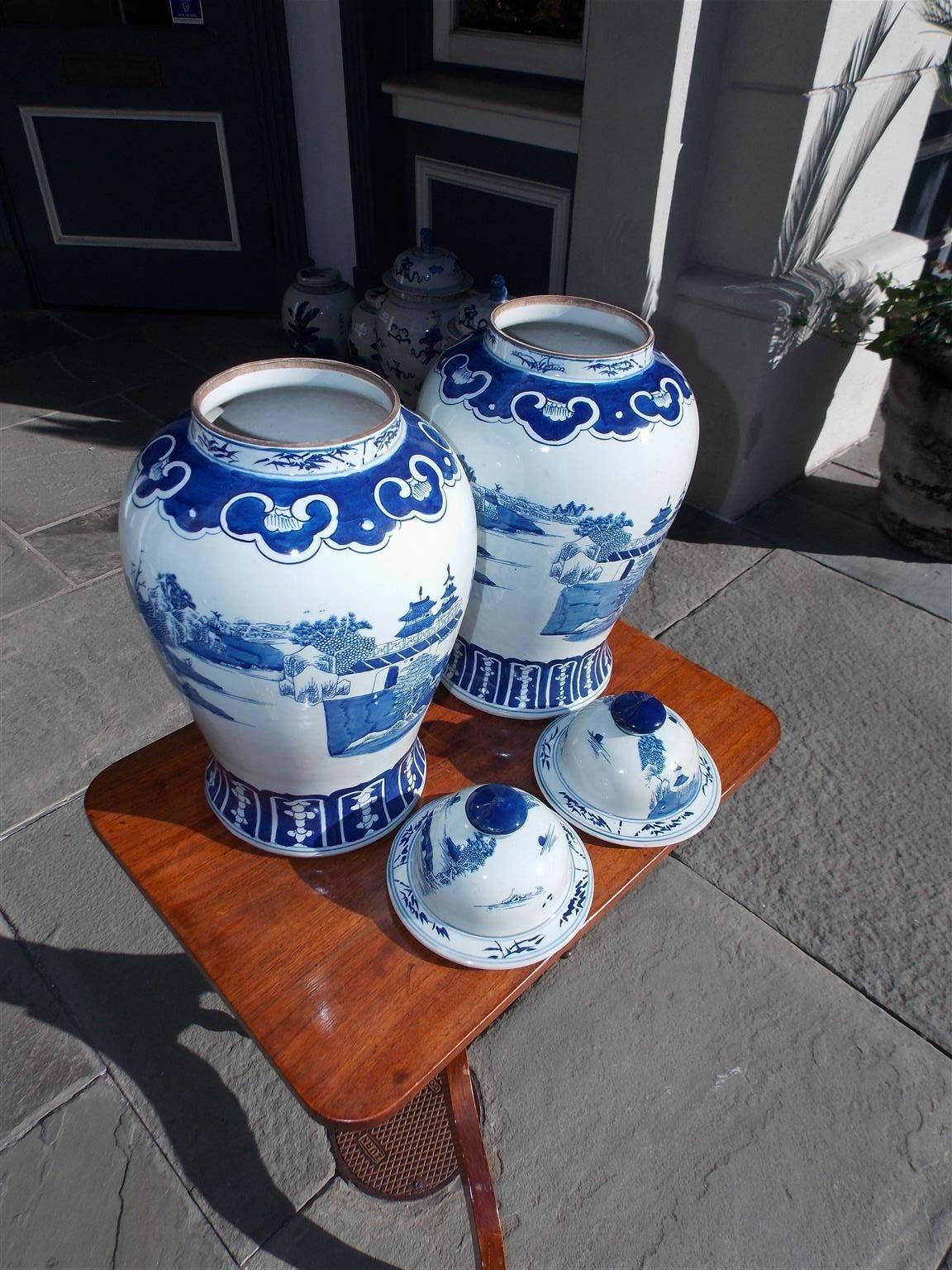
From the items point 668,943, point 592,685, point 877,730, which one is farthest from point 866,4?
point 668,943

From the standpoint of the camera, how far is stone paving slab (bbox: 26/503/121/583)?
2.35 meters

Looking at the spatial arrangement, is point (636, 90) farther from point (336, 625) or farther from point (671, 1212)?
point (671, 1212)

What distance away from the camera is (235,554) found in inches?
31.0

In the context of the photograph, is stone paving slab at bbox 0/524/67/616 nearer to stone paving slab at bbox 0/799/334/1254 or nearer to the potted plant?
stone paving slab at bbox 0/799/334/1254

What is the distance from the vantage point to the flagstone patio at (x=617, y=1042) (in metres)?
1.22

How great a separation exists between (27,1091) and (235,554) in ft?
3.31

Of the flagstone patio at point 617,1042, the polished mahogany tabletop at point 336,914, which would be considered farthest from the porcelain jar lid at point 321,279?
the polished mahogany tabletop at point 336,914

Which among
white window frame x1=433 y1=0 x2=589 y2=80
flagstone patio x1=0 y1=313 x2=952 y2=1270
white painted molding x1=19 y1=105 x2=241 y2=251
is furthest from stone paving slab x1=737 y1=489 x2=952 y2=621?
white painted molding x1=19 y1=105 x2=241 y2=251

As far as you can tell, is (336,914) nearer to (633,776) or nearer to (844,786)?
(633,776)

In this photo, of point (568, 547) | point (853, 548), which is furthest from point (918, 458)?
point (568, 547)

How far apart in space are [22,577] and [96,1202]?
155 centimetres

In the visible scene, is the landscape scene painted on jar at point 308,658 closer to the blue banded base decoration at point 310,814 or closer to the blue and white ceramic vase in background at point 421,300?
the blue banded base decoration at point 310,814

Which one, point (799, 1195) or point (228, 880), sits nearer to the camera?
point (228, 880)

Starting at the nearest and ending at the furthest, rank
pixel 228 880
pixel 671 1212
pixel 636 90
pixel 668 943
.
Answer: pixel 228 880 < pixel 671 1212 < pixel 668 943 < pixel 636 90
